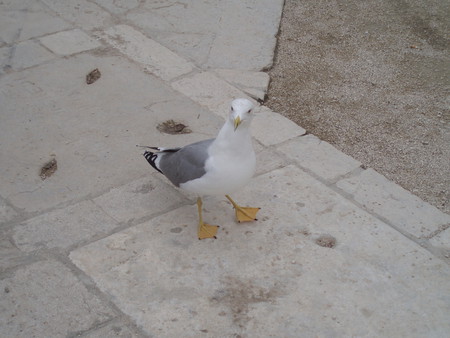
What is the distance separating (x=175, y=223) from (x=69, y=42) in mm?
2446

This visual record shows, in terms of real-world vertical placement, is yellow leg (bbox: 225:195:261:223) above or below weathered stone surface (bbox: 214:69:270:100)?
below

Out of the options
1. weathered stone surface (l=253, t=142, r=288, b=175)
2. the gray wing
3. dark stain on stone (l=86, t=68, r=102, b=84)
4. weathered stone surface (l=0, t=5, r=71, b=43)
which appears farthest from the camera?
weathered stone surface (l=0, t=5, r=71, b=43)

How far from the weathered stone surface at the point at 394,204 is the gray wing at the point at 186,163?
1.04 m

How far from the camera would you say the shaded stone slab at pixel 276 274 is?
3.03 metres

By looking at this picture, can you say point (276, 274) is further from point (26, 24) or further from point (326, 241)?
point (26, 24)

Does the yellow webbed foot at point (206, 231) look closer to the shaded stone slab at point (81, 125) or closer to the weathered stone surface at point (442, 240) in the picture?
the shaded stone slab at point (81, 125)

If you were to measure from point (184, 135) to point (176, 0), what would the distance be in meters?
2.28

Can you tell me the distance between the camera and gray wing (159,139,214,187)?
3.39 meters

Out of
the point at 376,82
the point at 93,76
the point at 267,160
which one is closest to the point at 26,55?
the point at 93,76

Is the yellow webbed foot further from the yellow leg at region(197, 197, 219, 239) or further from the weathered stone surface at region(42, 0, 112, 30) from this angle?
the weathered stone surface at region(42, 0, 112, 30)

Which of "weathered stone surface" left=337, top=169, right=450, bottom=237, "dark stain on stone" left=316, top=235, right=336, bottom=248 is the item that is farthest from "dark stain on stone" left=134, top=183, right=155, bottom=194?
"weathered stone surface" left=337, top=169, right=450, bottom=237

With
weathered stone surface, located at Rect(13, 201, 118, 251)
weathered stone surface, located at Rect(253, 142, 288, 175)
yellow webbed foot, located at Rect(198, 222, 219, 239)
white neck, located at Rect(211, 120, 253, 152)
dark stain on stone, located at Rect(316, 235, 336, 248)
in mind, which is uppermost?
white neck, located at Rect(211, 120, 253, 152)

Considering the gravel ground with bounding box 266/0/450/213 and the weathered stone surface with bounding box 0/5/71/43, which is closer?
the gravel ground with bounding box 266/0/450/213

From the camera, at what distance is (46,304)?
10.0ft
